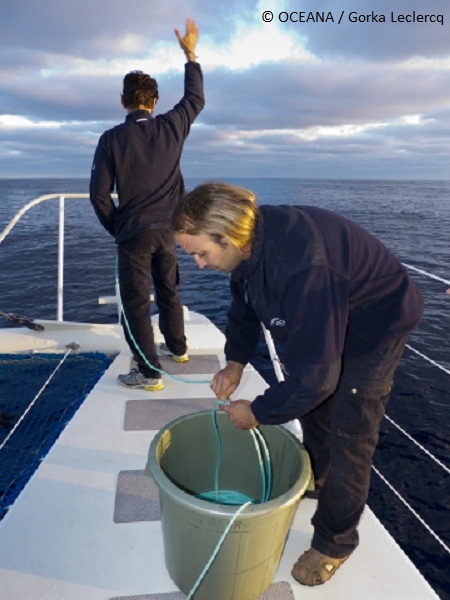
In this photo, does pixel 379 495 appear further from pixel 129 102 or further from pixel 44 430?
pixel 129 102

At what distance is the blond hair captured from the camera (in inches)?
56.2

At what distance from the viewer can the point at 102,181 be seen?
3.06m

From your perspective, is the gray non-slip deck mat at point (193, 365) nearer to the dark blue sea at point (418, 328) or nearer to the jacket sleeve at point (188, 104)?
the dark blue sea at point (418, 328)

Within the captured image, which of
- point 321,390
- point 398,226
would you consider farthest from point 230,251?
point 398,226

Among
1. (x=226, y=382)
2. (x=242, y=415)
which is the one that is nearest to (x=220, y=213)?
(x=242, y=415)

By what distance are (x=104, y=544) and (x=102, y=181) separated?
7.46 feet

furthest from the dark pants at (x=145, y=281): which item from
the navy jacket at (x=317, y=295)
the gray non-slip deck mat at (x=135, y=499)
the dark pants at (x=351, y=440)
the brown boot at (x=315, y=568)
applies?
the brown boot at (x=315, y=568)

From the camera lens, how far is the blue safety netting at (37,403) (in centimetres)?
356

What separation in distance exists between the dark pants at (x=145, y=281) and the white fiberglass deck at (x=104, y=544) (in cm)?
72

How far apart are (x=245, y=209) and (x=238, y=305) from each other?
705 mm

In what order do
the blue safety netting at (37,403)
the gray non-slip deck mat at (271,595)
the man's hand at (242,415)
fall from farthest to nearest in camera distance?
1. the blue safety netting at (37,403)
2. the gray non-slip deck mat at (271,595)
3. the man's hand at (242,415)

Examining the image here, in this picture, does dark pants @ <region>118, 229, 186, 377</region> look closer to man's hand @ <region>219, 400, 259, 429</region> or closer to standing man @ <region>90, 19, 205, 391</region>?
standing man @ <region>90, 19, 205, 391</region>

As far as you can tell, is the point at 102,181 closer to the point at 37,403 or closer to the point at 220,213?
the point at 220,213

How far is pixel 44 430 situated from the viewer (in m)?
4.50
